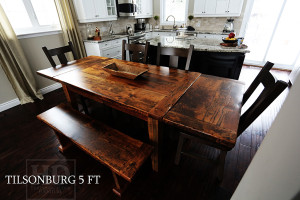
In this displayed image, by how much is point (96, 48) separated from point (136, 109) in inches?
109

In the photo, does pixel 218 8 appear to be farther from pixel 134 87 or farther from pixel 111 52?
pixel 134 87

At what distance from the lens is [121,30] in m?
4.52

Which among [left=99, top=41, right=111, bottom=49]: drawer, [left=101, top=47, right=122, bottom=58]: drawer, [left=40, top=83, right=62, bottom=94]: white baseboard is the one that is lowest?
[left=40, top=83, right=62, bottom=94]: white baseboard

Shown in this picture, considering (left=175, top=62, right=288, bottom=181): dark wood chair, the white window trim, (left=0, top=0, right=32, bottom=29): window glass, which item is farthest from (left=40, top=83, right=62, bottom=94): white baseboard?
(left=175, top=62, right=288, bottom=181): dark wood chair

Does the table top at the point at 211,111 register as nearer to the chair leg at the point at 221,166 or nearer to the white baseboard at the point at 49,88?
the chair leg at the point at 221,166

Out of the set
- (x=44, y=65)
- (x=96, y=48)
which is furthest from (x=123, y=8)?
(x=44, y=65)

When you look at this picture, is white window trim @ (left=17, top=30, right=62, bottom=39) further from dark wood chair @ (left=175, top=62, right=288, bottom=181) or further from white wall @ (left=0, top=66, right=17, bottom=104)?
dark wood chair @ (left=175, top=62, right=288, bottom=181)

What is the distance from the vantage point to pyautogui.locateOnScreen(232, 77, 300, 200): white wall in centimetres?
33

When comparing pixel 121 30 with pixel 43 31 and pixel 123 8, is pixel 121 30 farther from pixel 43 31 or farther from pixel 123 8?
pixel 43 31

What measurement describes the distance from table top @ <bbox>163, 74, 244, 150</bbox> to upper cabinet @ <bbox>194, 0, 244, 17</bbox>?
3445 mm

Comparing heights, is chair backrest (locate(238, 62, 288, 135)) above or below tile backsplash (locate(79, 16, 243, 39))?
below

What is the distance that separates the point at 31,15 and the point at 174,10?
13.0 ft

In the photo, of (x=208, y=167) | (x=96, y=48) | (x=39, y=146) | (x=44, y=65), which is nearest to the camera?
(x=208, y=167)

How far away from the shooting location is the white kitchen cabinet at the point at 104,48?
10.8ft
